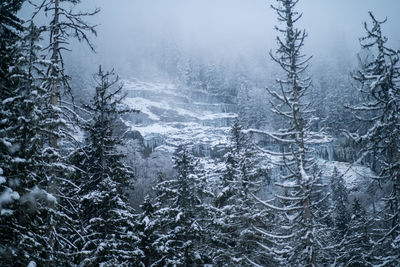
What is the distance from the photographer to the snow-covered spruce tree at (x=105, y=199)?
11.7m

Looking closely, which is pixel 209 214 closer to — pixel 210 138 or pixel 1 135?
pixel 1 135

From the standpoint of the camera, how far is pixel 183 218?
16453 mm

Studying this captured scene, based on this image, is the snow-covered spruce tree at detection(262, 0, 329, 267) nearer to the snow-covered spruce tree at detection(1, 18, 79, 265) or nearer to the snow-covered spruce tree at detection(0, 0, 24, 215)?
the snow-covered spruce tree at detection(1, 18, 79, 265)

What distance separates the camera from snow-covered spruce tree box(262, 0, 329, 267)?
7.64 meters

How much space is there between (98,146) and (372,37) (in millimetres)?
13259

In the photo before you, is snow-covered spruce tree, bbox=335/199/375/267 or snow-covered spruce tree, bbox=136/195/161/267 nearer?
snow-covered spruce tree, bbox=335/199/375/267

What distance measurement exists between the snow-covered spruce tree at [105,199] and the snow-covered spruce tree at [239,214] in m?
5.28

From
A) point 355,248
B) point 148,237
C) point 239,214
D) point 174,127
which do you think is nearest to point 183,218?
point 148,237

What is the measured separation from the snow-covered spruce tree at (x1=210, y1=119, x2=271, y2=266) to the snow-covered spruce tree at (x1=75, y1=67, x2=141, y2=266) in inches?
208

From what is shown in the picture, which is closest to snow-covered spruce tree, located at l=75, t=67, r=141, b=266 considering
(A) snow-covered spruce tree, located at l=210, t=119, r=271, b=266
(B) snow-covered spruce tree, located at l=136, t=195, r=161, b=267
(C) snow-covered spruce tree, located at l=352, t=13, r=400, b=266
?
(B) snow-covered spruce tree, located at l=136, t=195, r=161, b=267

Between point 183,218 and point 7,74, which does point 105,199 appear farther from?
point 7,74

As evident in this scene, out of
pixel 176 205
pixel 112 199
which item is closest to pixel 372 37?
pixel 112 199

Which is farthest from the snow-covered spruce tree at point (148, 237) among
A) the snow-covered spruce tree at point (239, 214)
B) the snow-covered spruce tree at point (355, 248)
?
the snow-covered spruce tree at point (355, 248)

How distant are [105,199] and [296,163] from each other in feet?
30.6
